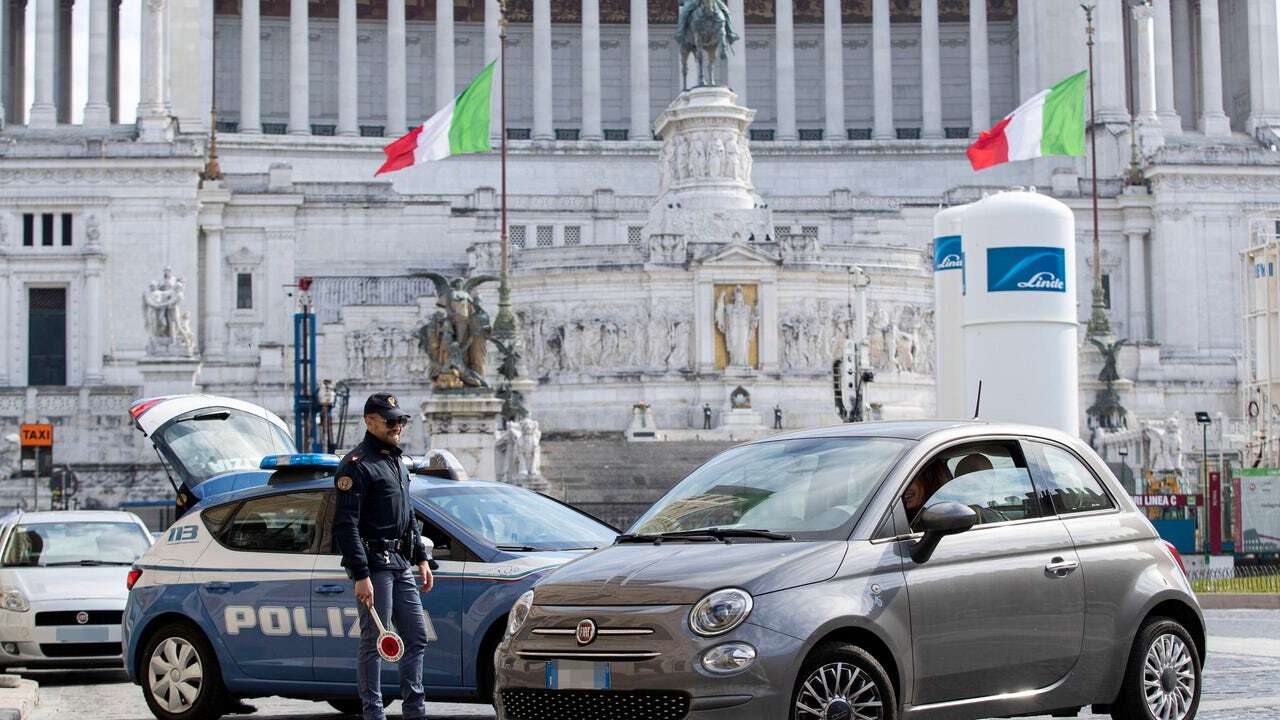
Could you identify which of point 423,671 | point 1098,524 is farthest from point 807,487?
point 423,671

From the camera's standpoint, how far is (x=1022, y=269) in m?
21.4

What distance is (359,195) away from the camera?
68.4 metres

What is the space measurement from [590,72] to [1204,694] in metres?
70.2

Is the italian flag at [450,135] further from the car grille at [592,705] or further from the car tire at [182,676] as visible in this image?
the car grille at [592,705]

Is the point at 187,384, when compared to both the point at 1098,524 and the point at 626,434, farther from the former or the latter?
the point at 1098,524

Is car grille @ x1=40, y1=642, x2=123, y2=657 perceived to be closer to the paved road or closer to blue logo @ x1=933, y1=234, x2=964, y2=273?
the paved road

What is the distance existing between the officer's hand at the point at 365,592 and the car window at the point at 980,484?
3.42 m

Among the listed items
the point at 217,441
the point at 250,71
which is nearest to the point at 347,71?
the point at 250,71

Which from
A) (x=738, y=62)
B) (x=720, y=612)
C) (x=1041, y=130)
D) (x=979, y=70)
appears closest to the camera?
(x=720, y=612)

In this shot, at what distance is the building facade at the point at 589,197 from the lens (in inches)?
2286

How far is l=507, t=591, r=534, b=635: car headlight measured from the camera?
10922mm

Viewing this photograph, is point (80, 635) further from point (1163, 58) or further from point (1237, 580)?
point (1163, 58)

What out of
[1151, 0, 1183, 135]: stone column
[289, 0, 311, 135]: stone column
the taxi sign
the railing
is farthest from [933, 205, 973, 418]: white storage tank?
[1151, 0, 1183, 135]: stone column

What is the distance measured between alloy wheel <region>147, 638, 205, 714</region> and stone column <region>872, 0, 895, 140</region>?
70.2 m
